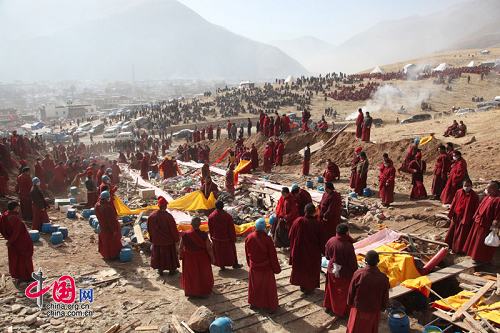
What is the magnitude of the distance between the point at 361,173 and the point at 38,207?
8.61 metres

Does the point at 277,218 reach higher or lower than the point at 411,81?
lower

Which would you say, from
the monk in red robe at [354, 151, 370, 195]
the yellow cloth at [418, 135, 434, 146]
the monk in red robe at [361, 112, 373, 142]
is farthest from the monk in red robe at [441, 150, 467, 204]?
the monk in red robe at [361, 112, 373, 142]

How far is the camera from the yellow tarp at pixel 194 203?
12.3m

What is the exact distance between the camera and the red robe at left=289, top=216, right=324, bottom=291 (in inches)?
267

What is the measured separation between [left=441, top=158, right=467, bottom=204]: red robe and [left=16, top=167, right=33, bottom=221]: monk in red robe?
408 inches

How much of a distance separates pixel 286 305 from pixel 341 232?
5.60 ft

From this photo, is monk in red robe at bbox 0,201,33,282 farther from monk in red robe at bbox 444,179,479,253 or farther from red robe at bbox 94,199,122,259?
monk in red robe at bbox 444,179,479,253

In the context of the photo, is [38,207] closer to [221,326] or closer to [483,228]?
[221,326]

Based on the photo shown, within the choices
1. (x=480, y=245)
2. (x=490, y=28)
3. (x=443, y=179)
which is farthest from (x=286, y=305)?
(x=490, y=28)

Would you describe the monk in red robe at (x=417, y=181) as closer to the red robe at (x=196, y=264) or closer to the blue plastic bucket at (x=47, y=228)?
the red robe at (x=196, y=264)

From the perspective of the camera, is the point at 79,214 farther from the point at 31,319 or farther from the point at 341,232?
the point at 341,232

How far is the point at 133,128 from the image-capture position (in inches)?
1725

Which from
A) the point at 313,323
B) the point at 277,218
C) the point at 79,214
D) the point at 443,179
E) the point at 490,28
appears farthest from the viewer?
the point at 490,28

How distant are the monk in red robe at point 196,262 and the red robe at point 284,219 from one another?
2.46 metres
